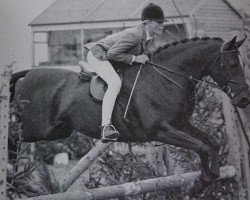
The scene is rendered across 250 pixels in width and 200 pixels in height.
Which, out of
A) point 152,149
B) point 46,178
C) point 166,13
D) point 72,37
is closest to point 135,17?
point 166,13

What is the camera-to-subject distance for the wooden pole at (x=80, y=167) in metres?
3.11

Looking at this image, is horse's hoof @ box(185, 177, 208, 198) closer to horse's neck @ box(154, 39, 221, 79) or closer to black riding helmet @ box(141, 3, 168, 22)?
horse's neck @ box(154, 39, 221, 79)

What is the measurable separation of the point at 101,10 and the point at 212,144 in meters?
2.01

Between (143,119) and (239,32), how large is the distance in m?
1.08

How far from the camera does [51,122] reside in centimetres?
330

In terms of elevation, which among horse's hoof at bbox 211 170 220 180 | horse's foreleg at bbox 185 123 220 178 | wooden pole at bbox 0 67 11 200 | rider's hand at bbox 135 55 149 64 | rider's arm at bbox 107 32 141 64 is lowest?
horse's hoof at bbox 211 170 220 180

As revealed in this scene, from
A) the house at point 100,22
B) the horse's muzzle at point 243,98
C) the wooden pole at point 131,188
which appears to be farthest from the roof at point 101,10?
the wooden pole at point 131,188

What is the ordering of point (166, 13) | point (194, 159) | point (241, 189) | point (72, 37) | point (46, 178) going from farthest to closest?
point (72, 37) < point (166, 13) < point (194, 159) < point (241, 189) < point (46, 178)

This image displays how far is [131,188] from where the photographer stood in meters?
2.59

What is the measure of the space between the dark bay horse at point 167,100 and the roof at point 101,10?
630mm

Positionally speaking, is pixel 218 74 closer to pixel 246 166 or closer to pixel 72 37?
pixel 246 166

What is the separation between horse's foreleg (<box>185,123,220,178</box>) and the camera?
8.86 ft

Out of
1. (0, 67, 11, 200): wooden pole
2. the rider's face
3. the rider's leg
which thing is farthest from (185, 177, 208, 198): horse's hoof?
(0, 67, 11, 200): wooden pole

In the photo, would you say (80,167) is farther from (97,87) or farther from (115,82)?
(115,82)
